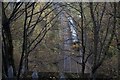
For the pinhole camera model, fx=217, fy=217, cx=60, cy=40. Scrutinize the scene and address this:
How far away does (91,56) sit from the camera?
1.78 metres

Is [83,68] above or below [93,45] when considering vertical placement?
below

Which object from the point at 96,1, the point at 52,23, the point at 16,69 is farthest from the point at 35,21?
the point at 96,1

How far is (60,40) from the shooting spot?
70.3 inches

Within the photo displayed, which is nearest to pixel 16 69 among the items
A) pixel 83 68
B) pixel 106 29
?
pixel 83 68

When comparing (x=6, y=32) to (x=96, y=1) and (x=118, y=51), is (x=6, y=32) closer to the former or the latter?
(x=96, y=1)

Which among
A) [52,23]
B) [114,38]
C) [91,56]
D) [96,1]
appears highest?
[96,1]

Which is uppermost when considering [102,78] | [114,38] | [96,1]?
[96,1]

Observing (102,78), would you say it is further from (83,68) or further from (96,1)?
(96,1)

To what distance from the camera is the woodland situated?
69.2 inches

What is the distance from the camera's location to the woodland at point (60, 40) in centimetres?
176

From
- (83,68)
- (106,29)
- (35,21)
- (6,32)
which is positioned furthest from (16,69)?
(106,29)

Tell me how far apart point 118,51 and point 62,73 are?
1.63 feet

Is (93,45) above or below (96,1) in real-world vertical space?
below

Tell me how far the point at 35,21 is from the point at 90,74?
63 centimetres
